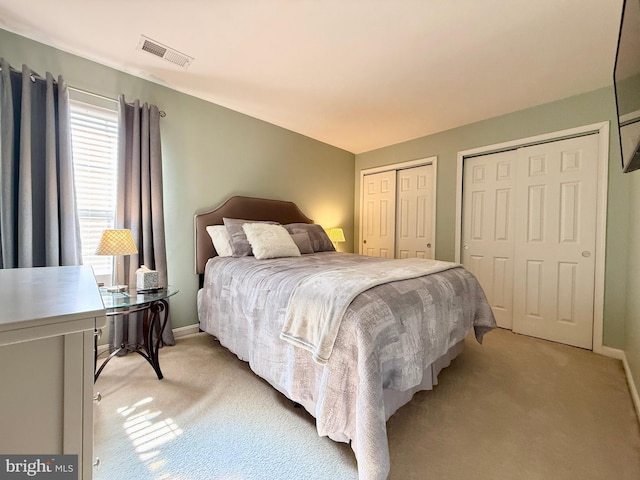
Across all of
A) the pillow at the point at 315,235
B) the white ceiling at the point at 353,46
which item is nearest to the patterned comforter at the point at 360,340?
the pillow at the point at 315,235

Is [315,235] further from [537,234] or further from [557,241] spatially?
[557,241]

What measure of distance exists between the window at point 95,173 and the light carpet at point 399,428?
99 cm

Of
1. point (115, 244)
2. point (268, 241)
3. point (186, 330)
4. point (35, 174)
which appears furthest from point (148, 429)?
point (35, 174)

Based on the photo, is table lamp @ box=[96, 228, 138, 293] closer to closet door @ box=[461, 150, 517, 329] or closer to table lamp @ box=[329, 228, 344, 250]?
table lamp @ box=[329, 228, 344, 250]

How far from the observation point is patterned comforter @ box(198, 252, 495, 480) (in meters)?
1.14

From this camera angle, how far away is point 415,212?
396 cm

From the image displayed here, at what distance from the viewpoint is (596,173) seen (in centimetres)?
256

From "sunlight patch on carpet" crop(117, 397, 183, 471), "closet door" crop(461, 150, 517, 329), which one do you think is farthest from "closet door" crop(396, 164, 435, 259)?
"sunlight patch on carpet" crop(117, 397, 183, 471)

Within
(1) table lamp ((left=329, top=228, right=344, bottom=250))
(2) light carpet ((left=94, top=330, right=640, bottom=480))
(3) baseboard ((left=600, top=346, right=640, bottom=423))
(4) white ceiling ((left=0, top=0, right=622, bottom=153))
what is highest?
(4) white ceiling ((left=0, top=0, right=622, bottom=153))

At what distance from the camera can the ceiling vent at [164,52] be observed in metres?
2.03

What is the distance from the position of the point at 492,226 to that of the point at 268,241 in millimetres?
2637

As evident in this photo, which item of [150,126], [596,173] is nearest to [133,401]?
[150,126]

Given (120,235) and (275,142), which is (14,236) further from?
(275,142)

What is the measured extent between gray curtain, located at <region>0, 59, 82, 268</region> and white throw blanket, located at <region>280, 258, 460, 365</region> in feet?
6.03
